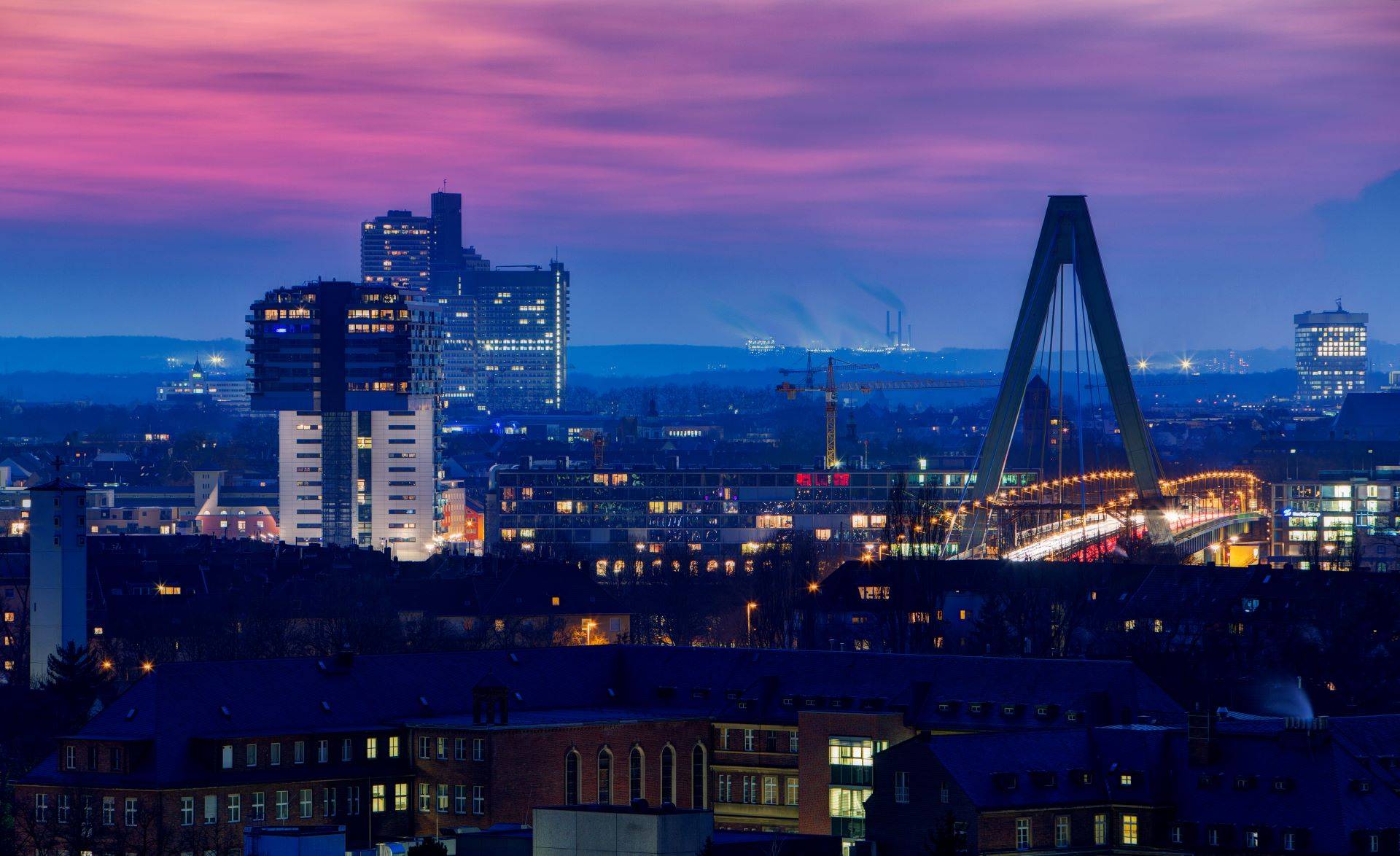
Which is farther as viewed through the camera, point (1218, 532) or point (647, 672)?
point (1218, 532)

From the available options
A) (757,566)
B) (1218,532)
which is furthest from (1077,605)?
(1218,532)

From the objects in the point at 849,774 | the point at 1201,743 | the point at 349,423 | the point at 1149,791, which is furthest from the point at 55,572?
the point at 349,423

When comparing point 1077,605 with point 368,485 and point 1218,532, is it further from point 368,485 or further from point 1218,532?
point 368,485

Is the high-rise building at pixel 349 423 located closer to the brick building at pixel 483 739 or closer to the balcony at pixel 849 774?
the brick building at pixel 483 739

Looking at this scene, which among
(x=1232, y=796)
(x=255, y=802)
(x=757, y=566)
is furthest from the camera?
(x=757, y=566)

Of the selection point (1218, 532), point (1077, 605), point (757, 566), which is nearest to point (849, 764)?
point (1077, 605)

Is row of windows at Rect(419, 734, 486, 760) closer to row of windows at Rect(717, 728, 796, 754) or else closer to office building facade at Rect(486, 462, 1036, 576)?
row of windows at Rect(717, 728, 796, 754)

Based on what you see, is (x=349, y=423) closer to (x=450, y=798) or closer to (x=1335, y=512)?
(x=1335, y=512)

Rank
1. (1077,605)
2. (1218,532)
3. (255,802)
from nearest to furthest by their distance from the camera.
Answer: (255,802) < (1077,605) < (1218,532)
